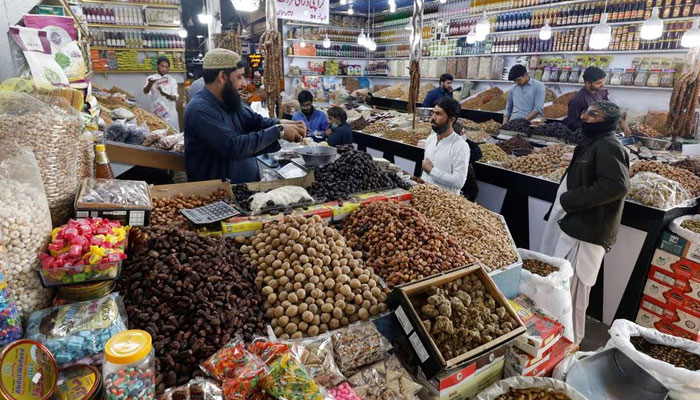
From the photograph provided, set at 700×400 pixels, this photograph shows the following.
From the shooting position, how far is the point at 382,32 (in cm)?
1182

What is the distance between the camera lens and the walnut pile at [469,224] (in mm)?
2381

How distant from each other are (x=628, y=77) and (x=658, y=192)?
399cm

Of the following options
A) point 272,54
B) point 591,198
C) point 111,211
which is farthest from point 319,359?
point 272,54

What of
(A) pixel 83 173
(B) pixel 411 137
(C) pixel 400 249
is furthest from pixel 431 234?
(B) pixel 411 137

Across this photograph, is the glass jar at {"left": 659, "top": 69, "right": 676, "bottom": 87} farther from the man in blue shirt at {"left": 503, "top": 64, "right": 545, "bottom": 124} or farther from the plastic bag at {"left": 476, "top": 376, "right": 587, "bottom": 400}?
the plastic bag at {"left": 476, "top": 376, "right": 587, "bottom": 400}

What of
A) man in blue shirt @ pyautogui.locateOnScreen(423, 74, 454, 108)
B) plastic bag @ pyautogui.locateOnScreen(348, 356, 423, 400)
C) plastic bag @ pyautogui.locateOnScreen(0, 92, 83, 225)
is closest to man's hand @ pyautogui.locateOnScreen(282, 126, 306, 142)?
plastic bag @ pyautogui.locateOnScreen(0, 92, 83, 225)

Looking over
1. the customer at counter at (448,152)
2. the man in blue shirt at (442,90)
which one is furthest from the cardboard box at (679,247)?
the man in blue shirt at (442,90)

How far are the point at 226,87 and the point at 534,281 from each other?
2536 millimetres

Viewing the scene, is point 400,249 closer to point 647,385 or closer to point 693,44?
point 647,385

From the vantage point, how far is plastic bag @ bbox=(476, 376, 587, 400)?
5.81 feet

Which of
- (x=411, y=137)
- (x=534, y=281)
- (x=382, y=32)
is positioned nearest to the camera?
(x=534, y=281)

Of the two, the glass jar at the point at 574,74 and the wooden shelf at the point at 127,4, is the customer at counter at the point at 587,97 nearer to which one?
the glass jar at the point at 574,74

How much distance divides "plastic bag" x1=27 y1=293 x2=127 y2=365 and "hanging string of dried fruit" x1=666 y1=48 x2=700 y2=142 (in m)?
6.20

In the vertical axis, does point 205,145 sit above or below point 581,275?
above
